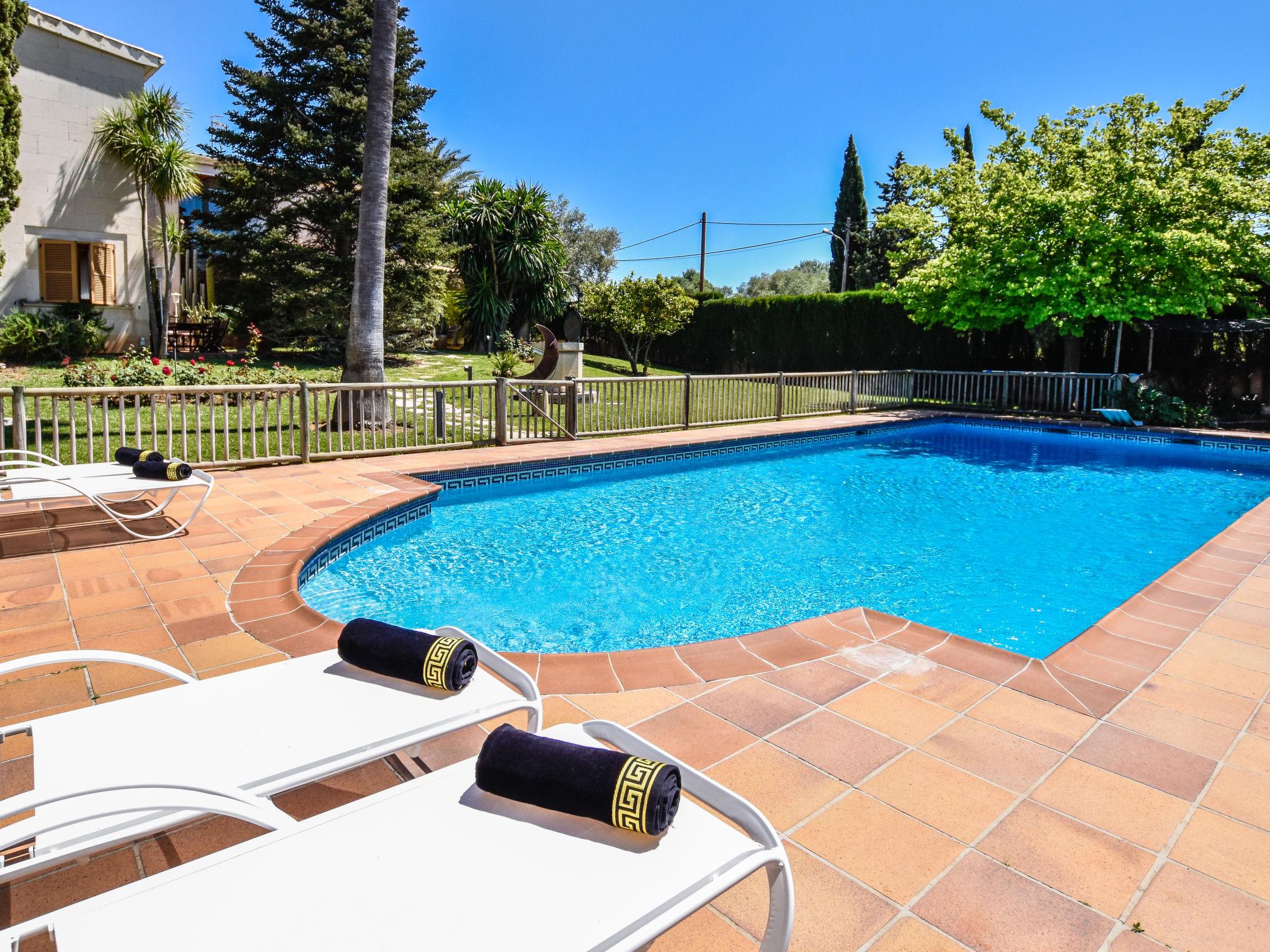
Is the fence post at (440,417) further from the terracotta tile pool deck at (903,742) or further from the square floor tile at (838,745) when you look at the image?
the square floor tile at (838,745)

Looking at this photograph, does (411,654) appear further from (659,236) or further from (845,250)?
(659,236)

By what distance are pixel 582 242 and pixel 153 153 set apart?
68.4 ft

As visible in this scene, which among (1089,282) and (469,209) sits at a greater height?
(469,209)

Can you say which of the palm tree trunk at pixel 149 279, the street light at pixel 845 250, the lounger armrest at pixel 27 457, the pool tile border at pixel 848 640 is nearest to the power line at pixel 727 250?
the street light at pixel 845 250

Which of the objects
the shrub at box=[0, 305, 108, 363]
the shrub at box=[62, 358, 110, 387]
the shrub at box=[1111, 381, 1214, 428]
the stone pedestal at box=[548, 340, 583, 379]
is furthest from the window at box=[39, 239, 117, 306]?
the shrub at box=[1111, 381, 1214, 428]

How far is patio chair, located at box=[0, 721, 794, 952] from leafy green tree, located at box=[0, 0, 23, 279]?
13.9 m

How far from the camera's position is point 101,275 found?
13.8 meters

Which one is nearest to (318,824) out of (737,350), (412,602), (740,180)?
(412,602)

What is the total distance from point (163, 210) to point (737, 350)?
14.6 meters

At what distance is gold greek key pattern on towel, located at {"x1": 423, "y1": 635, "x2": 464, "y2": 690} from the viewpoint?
196 cm

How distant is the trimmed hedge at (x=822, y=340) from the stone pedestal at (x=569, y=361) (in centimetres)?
692

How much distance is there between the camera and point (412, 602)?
484cm

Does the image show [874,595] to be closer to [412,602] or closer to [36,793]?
[412,602]

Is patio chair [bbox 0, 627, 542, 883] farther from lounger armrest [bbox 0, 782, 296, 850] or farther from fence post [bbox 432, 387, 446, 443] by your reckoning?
fence post [bbox 432, 387, 446, 443]
